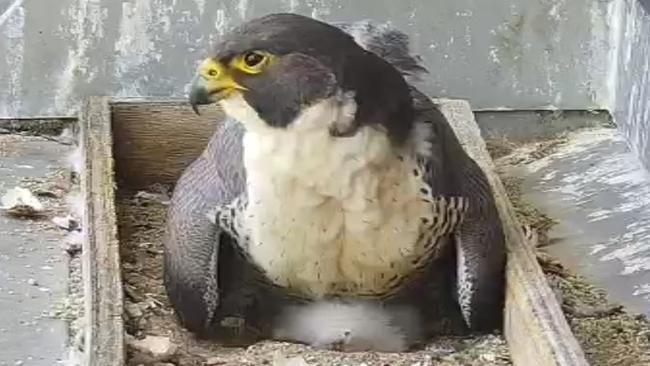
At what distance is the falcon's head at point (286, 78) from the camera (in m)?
2.49

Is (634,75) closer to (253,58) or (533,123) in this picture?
(533,123)

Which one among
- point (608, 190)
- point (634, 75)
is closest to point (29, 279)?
point (608, 190)

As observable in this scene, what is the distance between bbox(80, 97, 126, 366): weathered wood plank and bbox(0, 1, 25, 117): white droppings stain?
480 mm

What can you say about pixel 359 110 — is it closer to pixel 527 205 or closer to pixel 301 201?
pixel 301 201

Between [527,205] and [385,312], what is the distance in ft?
2.62

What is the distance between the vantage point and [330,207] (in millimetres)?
2590

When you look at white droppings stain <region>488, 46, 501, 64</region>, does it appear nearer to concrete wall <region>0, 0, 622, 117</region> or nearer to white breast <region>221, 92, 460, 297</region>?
concrete wall <region>0, 0, 622, 117</region>

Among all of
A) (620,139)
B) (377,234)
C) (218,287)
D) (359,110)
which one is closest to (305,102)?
(359,110)

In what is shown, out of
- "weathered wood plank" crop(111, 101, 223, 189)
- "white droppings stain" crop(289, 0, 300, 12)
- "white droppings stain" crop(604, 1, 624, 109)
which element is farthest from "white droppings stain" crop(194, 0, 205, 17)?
"white droppings stain" crop(604, 1, 624, 109)

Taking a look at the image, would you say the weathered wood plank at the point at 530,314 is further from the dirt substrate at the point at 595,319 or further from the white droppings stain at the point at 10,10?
the white droppings stain at the point at 10,10

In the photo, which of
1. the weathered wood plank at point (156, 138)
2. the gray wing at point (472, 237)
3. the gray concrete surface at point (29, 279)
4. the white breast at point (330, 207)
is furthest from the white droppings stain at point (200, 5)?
the white breast at point (330, 207)

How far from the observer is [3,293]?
9.88 ft

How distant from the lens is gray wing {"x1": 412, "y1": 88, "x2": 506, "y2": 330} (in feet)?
9.00

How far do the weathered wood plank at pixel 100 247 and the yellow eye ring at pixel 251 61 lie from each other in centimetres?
48
